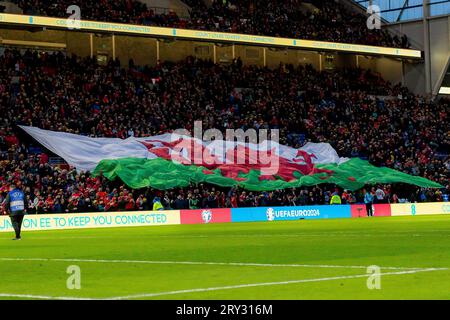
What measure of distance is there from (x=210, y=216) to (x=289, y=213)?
5793 mm

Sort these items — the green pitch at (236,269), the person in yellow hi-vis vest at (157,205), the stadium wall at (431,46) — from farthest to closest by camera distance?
1. the stadium wall at (431,46)
2. the person in yellow hi-vis vest at (157,205)
3. the green pitch at (236,269)

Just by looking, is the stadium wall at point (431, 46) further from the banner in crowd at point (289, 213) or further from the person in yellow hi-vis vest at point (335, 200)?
the banner in crowd at point (289, 213)

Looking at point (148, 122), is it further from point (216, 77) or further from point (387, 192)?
point (387, 192)

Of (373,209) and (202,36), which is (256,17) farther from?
(373,209)

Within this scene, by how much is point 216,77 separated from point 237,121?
790cm

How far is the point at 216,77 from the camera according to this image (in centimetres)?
6712

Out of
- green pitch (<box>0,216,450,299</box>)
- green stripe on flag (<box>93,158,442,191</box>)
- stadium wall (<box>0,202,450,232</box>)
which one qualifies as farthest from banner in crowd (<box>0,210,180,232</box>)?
green pitch (<box>0,216,450,299</box>)

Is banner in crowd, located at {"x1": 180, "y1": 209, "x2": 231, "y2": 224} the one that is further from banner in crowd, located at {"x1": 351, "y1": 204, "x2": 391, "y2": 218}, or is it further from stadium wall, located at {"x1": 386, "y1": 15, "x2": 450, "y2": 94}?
stadium wall, located at {"x1": 386, "y1": 15, "x2": 450, "y2": 94}

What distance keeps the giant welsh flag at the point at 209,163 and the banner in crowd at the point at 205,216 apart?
239cm

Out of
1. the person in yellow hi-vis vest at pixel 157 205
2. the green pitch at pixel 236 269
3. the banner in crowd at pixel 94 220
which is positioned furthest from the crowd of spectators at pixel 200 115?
the green pitch at pixel 236 269

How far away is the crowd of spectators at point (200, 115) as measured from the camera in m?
46.4

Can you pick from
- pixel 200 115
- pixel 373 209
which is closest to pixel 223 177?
pixel 200 115

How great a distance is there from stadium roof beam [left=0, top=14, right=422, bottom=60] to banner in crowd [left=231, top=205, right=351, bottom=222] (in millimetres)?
18874
